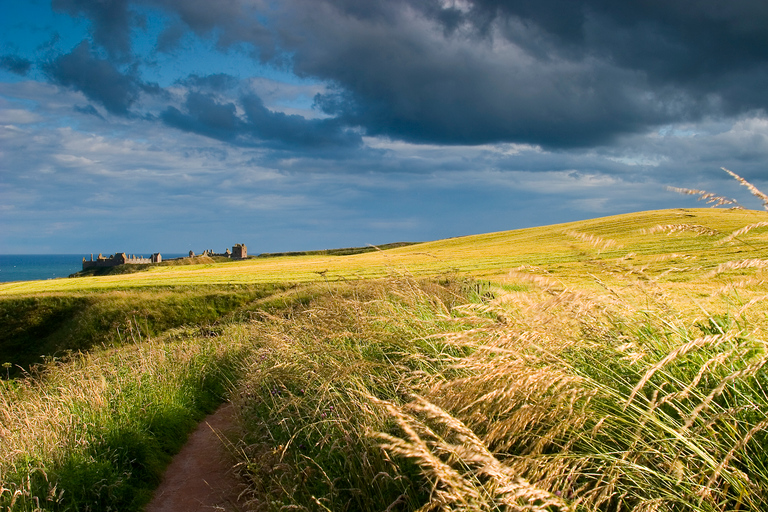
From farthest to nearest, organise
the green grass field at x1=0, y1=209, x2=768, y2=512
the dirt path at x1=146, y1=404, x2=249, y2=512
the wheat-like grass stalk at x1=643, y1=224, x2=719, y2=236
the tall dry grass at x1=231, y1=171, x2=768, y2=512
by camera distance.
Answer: the dirt path at x1=146, y1=404, x2=249, y2=512 < the wheat-like grass stalk at x1=643, y1=224, x2=719, y2=236 < the green grass field at x1=0, y1=209, x2=768, y2=512 < the tall dry grass at x1=231, y1=171, x2=768, y2=512

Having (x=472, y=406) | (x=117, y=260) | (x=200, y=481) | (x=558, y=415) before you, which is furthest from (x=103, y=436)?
(x=117, y=260)

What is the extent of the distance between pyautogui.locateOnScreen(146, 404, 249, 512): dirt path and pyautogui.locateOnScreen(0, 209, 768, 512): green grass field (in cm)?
17

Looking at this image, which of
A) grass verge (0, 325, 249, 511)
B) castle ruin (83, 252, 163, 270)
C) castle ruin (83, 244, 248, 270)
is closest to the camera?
grass verge (0, 325, 249, 511)

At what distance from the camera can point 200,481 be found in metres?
5.51

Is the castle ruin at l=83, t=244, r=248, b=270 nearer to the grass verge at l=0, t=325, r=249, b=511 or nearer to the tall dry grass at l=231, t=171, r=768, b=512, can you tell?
the grass verge at l=0, t=325, r=249, b=511

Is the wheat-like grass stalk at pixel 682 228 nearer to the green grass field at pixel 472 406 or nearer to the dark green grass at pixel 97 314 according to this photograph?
the green grass field at pixel 472 406

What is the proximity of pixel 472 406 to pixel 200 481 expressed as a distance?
3.75 m

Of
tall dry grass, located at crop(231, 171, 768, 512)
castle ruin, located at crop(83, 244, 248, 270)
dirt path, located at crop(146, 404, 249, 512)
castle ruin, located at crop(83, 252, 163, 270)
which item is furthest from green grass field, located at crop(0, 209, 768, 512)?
castle ruin, located at crop(83, 252, 163, 270)

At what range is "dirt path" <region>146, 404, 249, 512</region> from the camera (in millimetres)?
4996

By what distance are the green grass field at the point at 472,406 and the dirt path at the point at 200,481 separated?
0.57 ft

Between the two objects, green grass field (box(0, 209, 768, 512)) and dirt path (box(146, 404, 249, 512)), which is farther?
dirt path (box(146, 404, 249, 512))

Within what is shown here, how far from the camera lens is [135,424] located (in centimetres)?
606

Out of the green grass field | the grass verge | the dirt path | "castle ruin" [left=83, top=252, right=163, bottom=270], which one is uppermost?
"castle ruin" [left=83, top=252, right=163, bottom=270]

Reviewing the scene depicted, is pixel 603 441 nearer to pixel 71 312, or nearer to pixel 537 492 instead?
pixel 537 492
